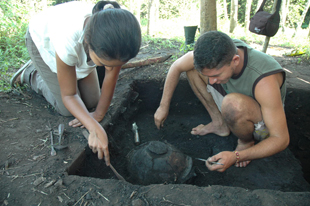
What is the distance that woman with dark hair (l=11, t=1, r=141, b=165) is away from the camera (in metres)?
1.45

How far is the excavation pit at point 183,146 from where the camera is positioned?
7.13 ft

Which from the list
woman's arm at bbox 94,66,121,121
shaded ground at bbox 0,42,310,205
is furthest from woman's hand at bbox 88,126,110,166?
woman's arm at bbox 94,66,121,121

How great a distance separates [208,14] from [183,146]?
2492 millimetres

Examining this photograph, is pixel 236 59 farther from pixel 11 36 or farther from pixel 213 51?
pixel 11 36

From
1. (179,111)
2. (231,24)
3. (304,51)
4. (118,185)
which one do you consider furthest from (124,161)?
(231,24)

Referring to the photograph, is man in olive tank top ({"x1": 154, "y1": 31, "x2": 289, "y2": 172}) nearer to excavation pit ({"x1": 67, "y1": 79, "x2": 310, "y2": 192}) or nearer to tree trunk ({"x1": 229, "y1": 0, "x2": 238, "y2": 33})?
A: excavation pit ({"x1": 67, "y1": 79, "x2": 310, "y2": 192})

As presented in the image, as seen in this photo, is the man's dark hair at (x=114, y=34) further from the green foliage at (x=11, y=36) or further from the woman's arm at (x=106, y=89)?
the green foliage at (x=11, y=36)

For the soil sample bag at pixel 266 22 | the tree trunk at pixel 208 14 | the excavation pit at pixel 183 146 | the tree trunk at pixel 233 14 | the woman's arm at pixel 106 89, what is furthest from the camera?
the tree trunk at pixel 233 14

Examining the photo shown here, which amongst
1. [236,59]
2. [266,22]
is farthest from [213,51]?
[266,22]

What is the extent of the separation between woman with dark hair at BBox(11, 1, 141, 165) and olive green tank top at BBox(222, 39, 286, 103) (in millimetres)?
997

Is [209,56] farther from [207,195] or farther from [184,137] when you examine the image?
[184,137]

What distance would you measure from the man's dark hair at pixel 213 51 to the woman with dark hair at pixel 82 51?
0.51 meters

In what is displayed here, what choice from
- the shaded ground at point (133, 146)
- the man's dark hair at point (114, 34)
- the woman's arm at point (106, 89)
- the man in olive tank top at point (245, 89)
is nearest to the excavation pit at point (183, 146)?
the shaded ground at point (133, 146)

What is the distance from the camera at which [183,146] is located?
2.79 metres
